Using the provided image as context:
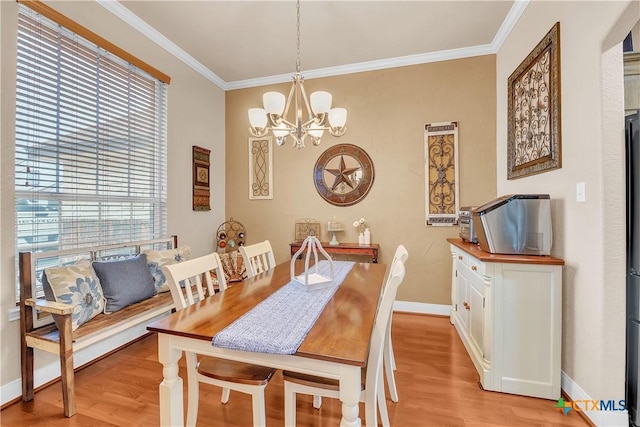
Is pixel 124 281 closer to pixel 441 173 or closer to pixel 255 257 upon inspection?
pixel 255 257

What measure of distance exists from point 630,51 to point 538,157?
76cm

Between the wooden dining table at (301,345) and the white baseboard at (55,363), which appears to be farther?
the white baseboard at (55,363)

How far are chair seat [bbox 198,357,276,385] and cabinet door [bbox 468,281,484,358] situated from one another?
1.55 meters

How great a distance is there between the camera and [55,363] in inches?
80.5

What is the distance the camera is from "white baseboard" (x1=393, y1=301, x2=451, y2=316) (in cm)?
326

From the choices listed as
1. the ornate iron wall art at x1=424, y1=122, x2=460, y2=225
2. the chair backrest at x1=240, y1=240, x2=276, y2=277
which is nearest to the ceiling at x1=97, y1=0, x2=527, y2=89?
the ornate iron wall art at x1=424, y1=122, x2=460, y2=225

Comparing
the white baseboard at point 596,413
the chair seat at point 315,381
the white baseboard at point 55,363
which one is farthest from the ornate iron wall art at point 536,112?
the white baseboard at point 55,363

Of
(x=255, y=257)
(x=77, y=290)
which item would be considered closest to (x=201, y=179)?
(x=255, y=257)

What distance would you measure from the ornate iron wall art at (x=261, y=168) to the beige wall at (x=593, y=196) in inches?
119

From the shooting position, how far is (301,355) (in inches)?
40.1

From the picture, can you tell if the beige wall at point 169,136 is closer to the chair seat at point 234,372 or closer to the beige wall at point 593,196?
the chair seat at point 234,372

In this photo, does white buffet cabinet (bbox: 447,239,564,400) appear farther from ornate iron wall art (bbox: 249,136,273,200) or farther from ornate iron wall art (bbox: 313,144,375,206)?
ornate iron wall art (bbox: 249,136,273,200)

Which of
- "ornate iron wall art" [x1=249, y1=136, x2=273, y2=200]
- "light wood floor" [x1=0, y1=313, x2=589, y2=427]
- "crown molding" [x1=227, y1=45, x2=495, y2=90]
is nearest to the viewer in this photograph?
"light wood floor" [x1=0, y1=313, x2=589, y2=427]

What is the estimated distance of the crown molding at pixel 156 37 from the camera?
7.98 ft
